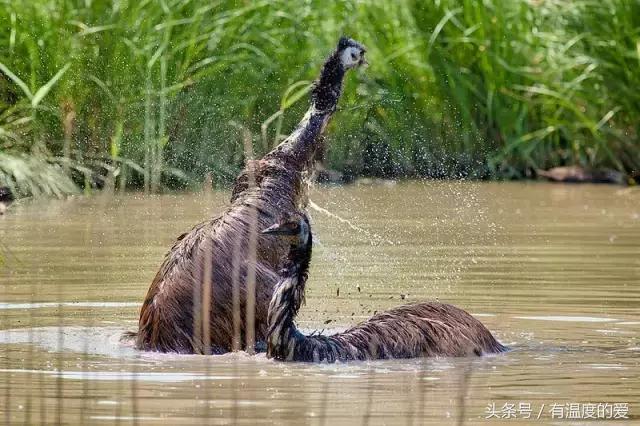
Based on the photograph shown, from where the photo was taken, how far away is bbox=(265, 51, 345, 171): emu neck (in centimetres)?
1016

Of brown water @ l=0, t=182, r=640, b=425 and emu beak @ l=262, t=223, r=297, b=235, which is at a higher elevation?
emu beak @ l=262, t=223, r=297, b=235

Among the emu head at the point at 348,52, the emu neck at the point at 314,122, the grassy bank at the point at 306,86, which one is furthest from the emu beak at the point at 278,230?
the grassy bank at the point at 306,86

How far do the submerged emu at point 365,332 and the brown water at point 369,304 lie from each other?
0.15 metres

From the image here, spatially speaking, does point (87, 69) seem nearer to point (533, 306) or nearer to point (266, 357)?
point (533, 306)

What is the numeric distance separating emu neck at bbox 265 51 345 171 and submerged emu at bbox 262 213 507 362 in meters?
0.67

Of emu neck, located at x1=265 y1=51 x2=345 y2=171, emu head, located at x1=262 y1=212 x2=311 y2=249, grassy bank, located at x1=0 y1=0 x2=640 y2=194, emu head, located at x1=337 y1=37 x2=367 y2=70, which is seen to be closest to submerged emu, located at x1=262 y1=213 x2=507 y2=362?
emu head, located at x1=262 y1=212 x2=311 y2=249

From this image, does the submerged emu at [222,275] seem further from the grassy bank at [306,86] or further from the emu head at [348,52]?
the grassy bank at [306,86]

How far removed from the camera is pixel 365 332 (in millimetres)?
9453

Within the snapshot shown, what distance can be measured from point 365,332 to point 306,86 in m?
8.94

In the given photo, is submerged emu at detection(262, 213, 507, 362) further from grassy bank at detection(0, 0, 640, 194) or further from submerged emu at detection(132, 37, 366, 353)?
grassy bank at detection(0, 0, 640, 194)

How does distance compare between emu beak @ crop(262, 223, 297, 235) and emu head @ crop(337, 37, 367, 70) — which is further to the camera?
emu head @ crop(337, 37, 367, 70)

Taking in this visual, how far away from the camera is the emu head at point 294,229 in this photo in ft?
30.1

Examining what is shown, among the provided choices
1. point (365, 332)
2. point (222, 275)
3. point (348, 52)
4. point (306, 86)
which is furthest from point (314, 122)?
point (306, 86)

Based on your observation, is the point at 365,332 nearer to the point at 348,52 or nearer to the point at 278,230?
the point at 278,230
